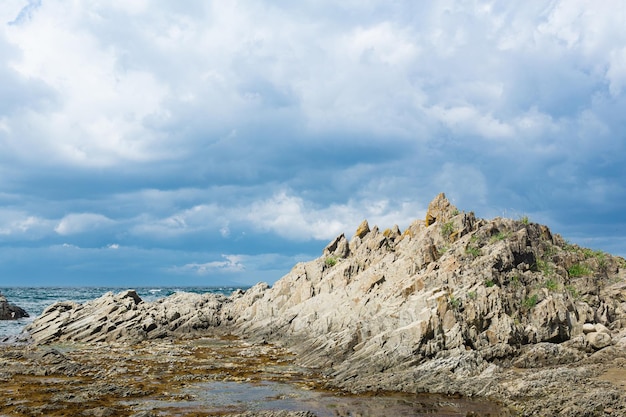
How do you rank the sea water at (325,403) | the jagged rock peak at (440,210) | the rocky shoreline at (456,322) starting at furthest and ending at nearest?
the jagged rock peak at (440,210) → the rocky shoreline at (456,322) → the sea water at (325,403)

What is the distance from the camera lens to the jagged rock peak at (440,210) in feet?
148

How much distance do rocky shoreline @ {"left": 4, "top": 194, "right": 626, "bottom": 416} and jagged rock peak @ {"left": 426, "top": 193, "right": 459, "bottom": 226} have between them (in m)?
0.14

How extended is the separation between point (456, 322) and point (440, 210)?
19.7 metres

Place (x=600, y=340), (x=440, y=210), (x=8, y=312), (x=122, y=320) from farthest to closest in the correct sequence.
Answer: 1. (x=8, y=312)
2. (x=122, y=320)
3. (x=440, y=210)
4. (x=600, y=340)

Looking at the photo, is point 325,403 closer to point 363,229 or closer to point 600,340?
point 600,340

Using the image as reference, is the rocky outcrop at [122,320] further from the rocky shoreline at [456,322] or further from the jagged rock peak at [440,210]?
the jagged rock peak at [440,210]

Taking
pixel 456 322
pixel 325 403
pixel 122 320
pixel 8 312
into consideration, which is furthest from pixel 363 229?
pixel 8 312

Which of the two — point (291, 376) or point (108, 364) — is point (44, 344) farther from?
point (291, 376)

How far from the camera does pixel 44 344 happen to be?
1794 inches

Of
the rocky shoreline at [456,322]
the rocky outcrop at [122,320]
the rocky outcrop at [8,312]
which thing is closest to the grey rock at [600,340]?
the rocky shoreline at [456,322]

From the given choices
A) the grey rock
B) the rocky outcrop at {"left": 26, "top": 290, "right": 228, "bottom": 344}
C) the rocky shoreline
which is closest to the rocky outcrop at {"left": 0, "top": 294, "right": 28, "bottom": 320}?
the rocky outcrop at {"left": 26, "top": 290, "right": 228, "bottom": 344}

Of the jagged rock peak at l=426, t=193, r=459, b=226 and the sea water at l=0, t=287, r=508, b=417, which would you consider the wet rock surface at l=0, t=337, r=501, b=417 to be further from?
the jagged rock peak at l=426, t=193, r=459, b=226

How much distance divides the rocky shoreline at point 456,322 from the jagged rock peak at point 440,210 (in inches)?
5.3

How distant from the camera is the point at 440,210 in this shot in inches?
1843
